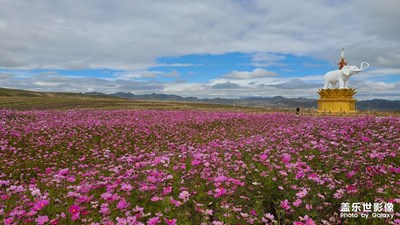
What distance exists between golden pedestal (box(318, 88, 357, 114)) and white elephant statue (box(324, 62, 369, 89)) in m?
1.06

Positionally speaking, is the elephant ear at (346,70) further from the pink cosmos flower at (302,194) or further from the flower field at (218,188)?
the pink cosmos flower at (302,194)

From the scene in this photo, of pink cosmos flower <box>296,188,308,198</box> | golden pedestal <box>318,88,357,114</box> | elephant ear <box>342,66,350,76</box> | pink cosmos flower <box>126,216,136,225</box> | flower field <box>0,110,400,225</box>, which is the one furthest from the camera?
elephant ear <box>342,66,350,76</box>

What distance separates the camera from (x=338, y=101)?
35.4m

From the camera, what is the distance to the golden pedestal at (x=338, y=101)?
115 feet

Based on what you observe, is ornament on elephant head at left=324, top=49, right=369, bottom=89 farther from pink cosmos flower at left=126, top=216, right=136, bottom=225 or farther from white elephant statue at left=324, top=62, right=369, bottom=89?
pink cosmos flower at left=126, top=216, right=136, bottom=225

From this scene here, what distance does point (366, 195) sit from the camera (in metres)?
5.20

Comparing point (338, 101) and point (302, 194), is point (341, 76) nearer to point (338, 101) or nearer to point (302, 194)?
point (338, 101)

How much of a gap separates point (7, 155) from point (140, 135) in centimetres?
579

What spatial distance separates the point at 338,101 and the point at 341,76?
3.47 metres

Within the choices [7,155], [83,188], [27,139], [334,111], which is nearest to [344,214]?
[83,188]

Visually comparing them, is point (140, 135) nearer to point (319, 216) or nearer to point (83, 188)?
point (83, 188)

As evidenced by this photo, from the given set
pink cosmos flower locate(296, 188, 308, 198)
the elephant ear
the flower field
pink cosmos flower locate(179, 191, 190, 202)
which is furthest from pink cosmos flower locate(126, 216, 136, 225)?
the elephant ear

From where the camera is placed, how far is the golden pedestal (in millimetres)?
35062

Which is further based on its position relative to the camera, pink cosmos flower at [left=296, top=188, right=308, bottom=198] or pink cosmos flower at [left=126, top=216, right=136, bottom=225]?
pink cosmos flower at [left=296, top=188, right=308, bottom=198]
